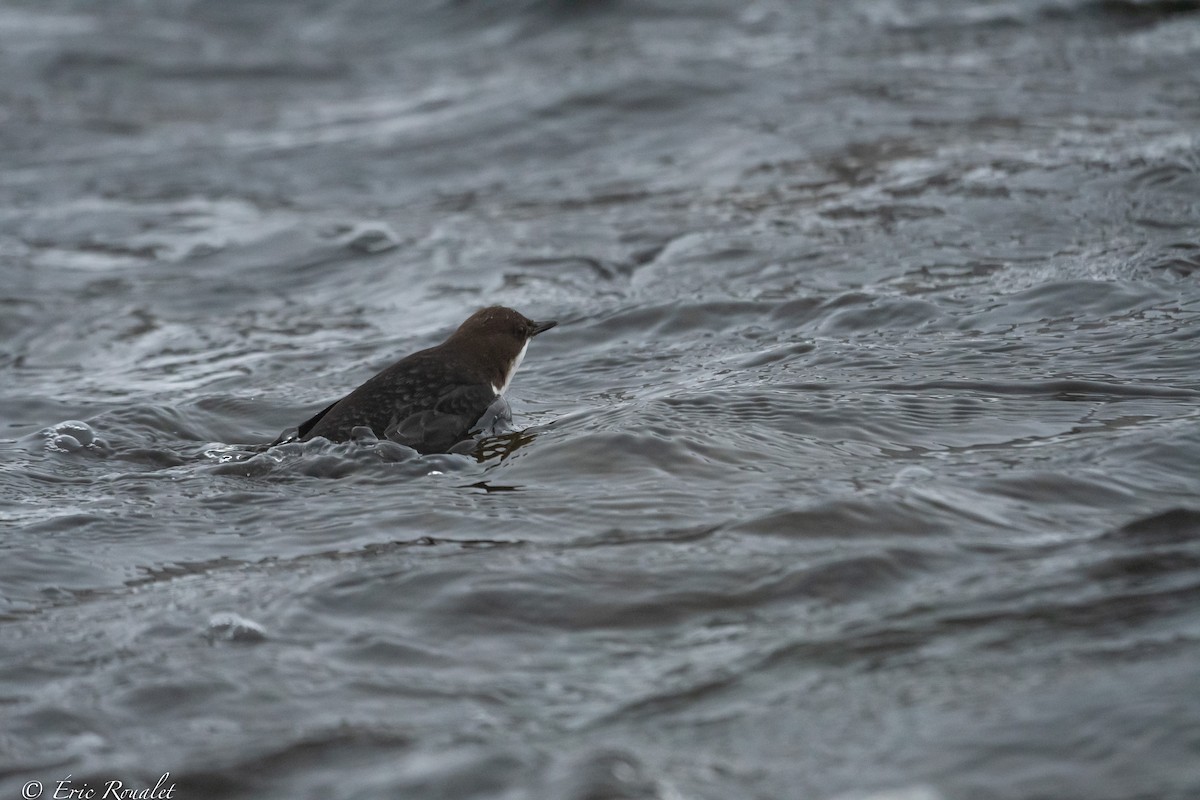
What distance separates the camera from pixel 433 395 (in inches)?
218

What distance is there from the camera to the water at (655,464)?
3234 millimetres

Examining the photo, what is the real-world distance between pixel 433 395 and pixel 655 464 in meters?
1.05

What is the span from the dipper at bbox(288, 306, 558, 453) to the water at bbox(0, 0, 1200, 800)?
0.62 feet

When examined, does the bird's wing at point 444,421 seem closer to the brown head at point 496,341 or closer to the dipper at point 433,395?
the dipper at point 433,395

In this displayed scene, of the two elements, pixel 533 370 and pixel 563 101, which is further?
pixel 563 101

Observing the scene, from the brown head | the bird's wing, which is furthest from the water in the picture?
the brown head

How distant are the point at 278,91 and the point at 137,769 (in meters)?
14.2

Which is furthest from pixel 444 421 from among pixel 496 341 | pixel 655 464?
pixel 655 464

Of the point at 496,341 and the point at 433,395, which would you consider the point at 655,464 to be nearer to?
the point at 433,395

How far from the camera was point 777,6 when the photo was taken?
54.1 feet

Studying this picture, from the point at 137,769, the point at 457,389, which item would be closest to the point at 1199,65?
the point at 457,389

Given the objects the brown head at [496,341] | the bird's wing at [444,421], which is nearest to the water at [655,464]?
the bird's wing at [444,421]

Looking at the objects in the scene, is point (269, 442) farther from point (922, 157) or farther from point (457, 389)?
point (922, 157)

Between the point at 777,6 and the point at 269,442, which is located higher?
the point at 777,6
